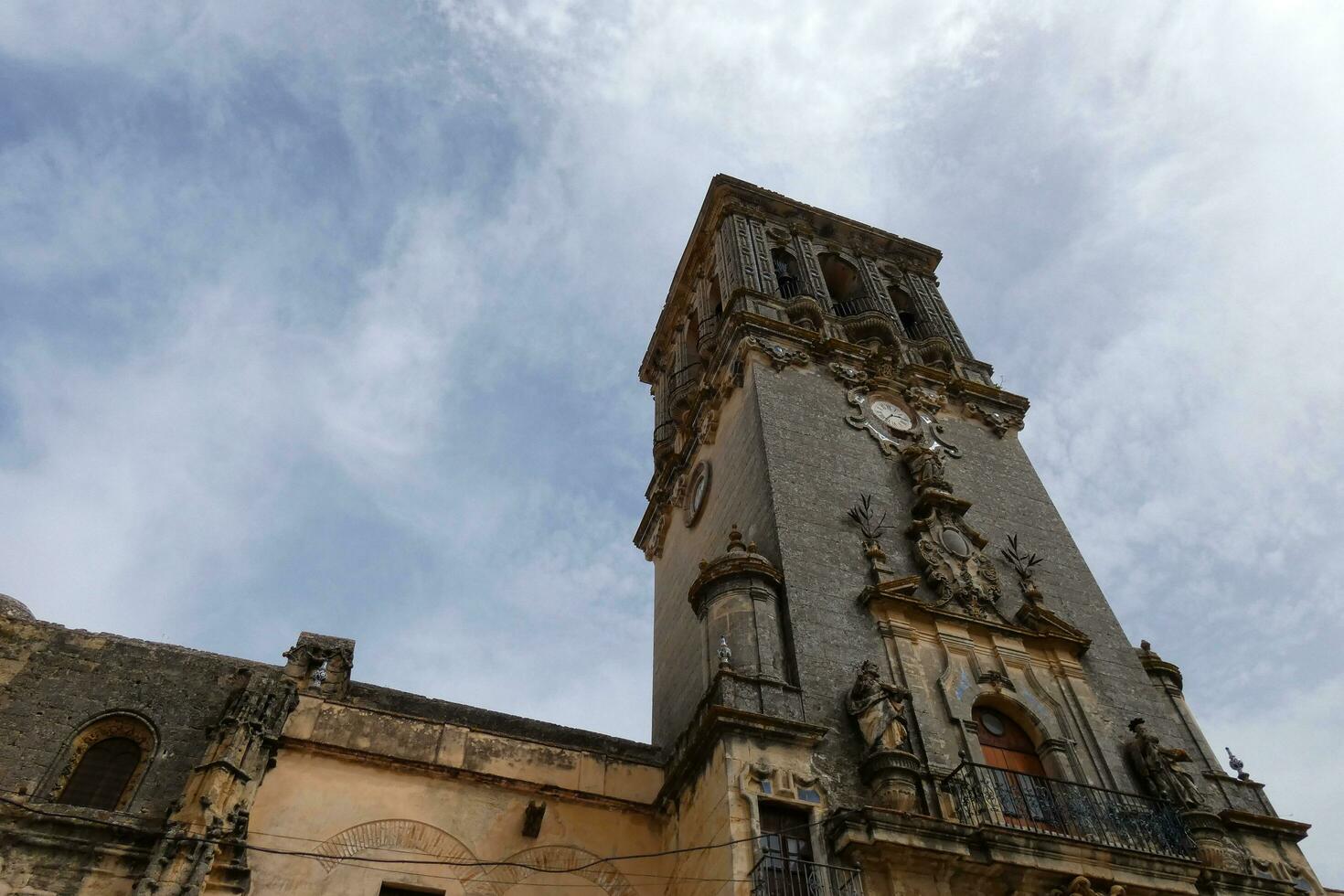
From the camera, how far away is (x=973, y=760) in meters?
12.6

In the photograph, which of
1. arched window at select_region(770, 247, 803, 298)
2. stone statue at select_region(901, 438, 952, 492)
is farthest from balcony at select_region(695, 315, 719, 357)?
stone statue at select_region(901, 438, 952, 492)

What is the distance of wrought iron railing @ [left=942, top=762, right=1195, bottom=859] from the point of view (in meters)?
11.7

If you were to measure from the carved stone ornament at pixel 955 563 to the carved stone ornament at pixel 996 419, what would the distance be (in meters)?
4.57

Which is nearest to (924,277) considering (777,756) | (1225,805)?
(1225,805)

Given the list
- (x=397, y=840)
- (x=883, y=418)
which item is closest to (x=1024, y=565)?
(x=883, y=418)

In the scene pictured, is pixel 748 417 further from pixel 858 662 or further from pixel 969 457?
pixel 858 662

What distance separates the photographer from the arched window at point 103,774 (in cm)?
1180

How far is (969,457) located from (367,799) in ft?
41.5

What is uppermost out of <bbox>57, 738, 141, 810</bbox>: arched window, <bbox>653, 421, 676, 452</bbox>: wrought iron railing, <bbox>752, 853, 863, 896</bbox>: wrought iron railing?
<bbox>653, 421, 676, 452</bbox>: wrought iron railing

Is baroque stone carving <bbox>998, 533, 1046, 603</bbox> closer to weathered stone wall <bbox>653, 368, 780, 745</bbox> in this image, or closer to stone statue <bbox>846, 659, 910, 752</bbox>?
stone statue <bbox>846, 659, 910, 752</bbox>

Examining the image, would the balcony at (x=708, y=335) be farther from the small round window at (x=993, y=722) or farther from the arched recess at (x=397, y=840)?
the arched recess at (x=397, y=840)

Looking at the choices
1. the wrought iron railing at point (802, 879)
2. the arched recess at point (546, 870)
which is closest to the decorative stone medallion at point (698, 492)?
the arched recess at point (546, 870)

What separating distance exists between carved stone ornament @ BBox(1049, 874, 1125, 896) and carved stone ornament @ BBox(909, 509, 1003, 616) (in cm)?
467

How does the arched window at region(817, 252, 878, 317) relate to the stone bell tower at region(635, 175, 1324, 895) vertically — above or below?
above
